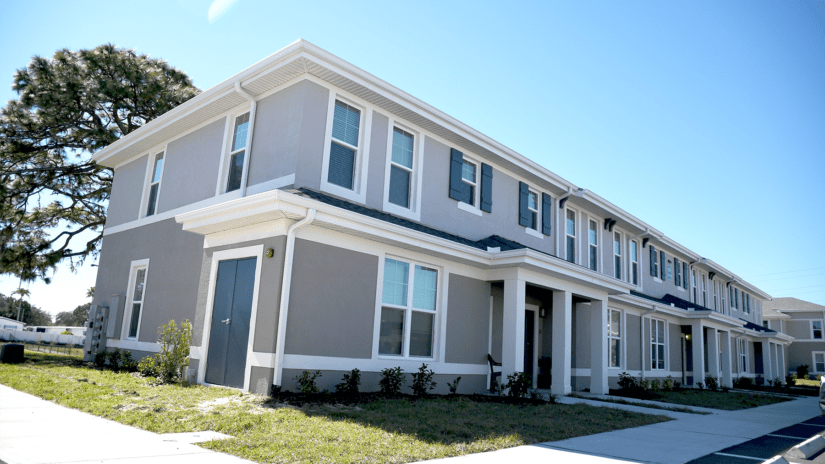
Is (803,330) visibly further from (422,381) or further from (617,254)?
(422,381)

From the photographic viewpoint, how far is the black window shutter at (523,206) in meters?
Result: 14.9

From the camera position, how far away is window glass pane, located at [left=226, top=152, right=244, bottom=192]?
1141cm

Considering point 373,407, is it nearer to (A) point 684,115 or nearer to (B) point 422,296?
(B) point 422,296

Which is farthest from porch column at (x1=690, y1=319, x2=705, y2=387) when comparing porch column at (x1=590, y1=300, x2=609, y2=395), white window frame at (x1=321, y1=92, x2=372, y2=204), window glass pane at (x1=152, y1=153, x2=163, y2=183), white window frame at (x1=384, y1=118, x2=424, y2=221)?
window glass pane at (x1=152, y1=153, x2=163, y2=183)

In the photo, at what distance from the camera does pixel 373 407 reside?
7977 mm

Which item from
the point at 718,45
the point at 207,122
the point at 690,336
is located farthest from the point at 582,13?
the point at 690,336

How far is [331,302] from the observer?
9.23 metres

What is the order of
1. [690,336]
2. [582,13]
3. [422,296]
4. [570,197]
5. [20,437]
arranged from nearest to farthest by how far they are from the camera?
1. [20,437]
2. [422,296]
3. [582,13]
4. [570,197]
5. [690,336]

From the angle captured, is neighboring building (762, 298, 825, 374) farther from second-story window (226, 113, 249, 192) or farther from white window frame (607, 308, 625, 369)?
second-story window (226, 113, 249, 192)

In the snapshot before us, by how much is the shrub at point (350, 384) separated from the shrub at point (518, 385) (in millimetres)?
3659

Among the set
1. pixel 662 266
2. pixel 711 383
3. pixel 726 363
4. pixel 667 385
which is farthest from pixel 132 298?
pixel 726 363

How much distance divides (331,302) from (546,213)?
8.92m

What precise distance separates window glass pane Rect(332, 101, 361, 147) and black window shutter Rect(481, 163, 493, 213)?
4.15m

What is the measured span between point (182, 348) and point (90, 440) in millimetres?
4620
